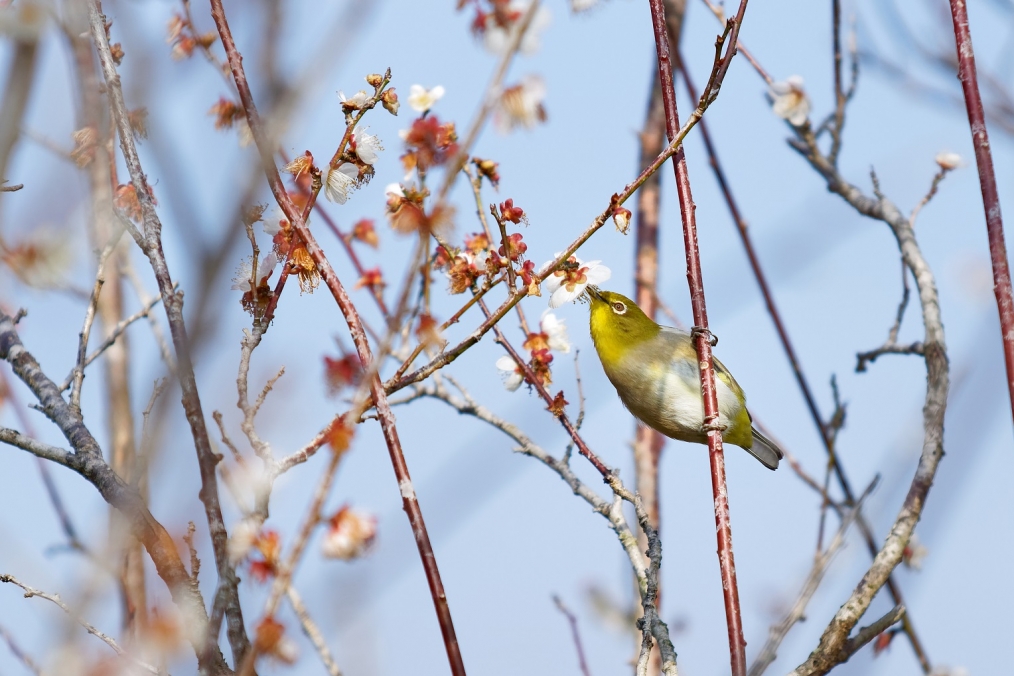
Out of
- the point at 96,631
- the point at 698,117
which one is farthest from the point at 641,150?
the point at 96,631

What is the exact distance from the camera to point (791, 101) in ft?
13.5

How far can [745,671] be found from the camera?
1.72 m

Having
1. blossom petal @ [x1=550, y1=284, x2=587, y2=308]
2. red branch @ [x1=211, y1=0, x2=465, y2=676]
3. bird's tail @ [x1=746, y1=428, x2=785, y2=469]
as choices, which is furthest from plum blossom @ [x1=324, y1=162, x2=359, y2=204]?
bird's tail @ [x1=746, y1=428, x2=785, y2=469]

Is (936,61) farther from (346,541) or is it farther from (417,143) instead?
(346,541)

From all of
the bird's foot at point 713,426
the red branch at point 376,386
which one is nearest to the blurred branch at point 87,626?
the red branch at point 376,386

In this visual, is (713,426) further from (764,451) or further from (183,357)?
(764,451)

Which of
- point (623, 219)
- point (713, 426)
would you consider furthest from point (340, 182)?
point (713, 426)

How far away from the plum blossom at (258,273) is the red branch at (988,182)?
1539 mm

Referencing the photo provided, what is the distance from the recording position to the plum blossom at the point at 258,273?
6.53 feet

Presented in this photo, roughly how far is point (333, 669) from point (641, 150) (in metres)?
3.14

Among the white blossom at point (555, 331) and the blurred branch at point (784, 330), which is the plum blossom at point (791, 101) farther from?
the white blossom at point (555, 331)

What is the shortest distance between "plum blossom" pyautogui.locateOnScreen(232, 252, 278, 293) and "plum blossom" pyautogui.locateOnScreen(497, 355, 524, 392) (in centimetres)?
121

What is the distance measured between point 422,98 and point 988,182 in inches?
77.2

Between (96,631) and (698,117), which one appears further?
(698,117)
